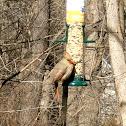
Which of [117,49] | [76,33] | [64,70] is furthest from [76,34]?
[117,49]

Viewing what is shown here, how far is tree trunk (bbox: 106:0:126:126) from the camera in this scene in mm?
7611

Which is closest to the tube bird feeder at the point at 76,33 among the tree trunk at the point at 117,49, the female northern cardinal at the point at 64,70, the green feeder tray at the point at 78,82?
the green feeder tray at the point at 78,82

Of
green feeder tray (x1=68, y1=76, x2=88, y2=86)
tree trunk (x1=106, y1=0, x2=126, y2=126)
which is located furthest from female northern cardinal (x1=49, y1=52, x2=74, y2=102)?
tree trunk (x1=106, y1=0, x2=126, y2=126)

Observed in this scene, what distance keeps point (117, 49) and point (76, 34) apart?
2924mm

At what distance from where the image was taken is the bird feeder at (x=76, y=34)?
481 cm

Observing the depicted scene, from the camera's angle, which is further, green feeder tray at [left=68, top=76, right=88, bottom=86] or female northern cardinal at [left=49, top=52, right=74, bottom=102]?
green feeder tray at [left=68, top=76, right=88, bottom=86]

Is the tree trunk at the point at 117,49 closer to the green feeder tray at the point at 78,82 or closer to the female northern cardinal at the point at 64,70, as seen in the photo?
the green feeder tray at the point at 78,82

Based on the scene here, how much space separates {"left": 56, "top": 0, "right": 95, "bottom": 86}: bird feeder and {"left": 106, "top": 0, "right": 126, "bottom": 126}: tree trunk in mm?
2734

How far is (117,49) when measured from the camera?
776 cm

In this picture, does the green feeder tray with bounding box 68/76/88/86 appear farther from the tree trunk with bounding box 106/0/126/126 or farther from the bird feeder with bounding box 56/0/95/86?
the tree trunk with bounding box 106/0/126/126

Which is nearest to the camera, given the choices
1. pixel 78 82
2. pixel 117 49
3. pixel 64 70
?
pixel 64 70

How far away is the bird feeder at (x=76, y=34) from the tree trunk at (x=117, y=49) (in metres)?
2.73

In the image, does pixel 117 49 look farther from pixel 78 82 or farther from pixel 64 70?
pixel 64 70

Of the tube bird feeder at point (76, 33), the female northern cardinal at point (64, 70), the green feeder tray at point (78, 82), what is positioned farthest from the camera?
the tube bird feeder at point (76, 33)
